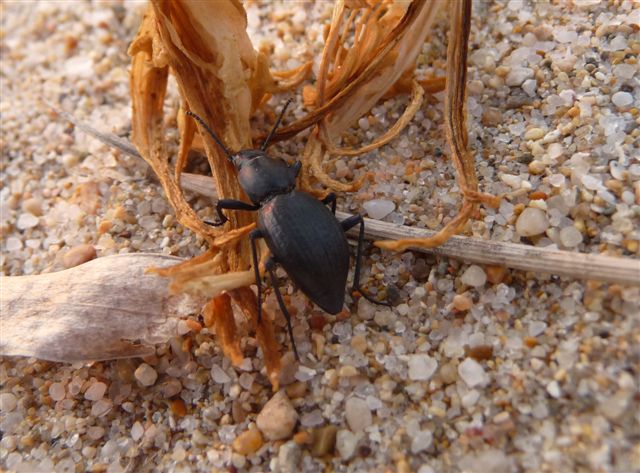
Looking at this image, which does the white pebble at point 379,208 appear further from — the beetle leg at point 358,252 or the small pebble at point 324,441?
the small pebble at point 324,441

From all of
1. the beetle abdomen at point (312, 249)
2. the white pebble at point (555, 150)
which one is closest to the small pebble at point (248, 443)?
the beetle abdomen at point (312, 249)

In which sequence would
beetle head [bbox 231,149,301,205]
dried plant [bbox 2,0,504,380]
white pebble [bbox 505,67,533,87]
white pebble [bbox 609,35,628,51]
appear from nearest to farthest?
dried plant [bbox 2,0,504,380] < beetle head [bbox 231,149,301,205] < white pebble [bbox 609,35,628,51] < white pebble [bbox 505,67,533,87]

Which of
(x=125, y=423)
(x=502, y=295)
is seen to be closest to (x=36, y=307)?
(x=125, y=423)

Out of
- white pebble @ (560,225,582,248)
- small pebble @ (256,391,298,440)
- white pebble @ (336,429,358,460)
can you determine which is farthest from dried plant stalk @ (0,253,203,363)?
white pebble @ (560,225,582,248)

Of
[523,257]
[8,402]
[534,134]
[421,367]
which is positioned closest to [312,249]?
[421,367]

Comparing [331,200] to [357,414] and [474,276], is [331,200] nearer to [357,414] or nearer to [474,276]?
[474,276]

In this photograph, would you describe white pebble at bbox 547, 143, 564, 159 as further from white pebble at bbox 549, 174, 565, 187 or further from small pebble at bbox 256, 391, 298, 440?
small pebble at bbox 256, 391, 298, 440
